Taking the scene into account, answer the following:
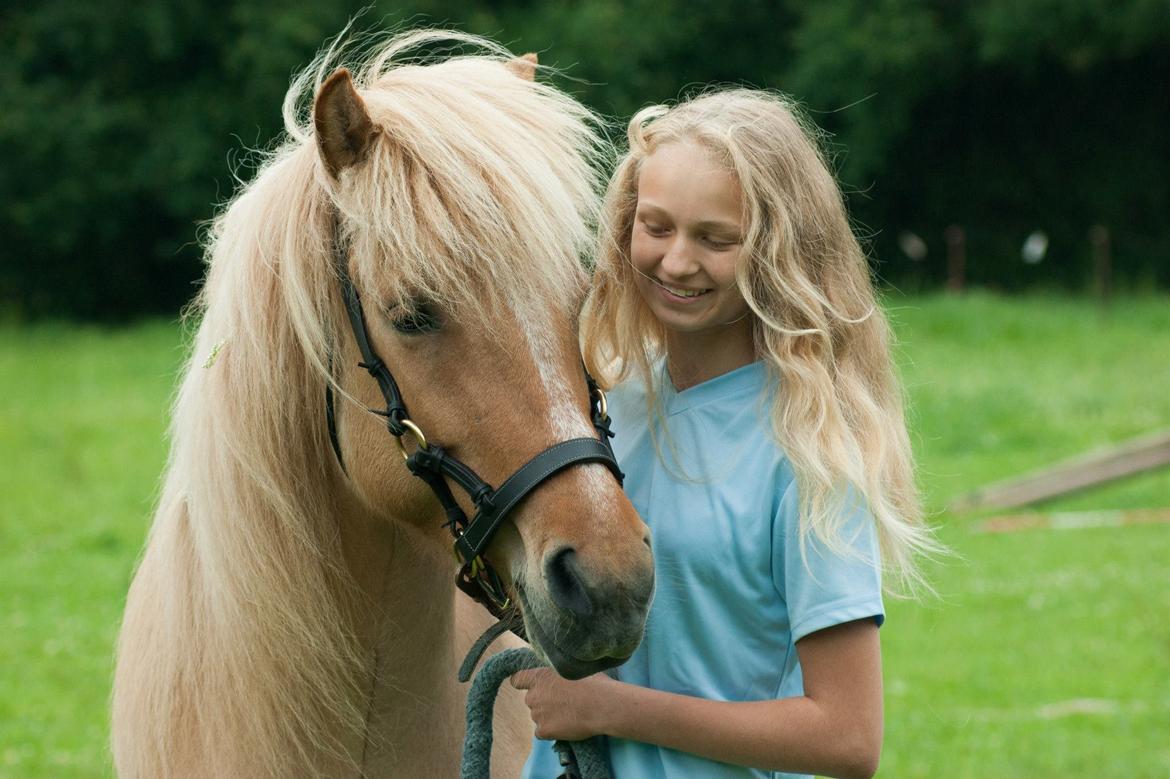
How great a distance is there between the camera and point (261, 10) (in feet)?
67.9

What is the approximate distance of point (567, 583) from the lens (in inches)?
72.4

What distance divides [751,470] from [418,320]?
22.3 inches

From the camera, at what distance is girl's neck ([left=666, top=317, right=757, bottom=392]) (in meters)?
2.14

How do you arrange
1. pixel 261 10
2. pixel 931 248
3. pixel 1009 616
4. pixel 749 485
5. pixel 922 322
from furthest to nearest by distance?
1. pixel 931 248
2. pixel 261 10
3. pixel 922 322
4. pixel 1009 616
5. pixel 749 485

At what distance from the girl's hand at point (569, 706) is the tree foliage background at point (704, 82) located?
18043mm

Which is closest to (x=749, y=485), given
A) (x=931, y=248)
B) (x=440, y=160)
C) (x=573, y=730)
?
(x=573, y=730)

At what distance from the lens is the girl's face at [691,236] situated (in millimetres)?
2037

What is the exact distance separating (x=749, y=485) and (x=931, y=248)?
2325 cm

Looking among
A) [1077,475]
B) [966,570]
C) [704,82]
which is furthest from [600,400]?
[704,82]

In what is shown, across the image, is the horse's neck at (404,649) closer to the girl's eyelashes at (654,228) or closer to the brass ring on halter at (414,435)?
the brass ring on halter at (414,435)

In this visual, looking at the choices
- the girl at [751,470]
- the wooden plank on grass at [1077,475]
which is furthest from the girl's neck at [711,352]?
the wooden plank on grass at [1077,475]

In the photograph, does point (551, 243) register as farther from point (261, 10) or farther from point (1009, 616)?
point (261, 10)

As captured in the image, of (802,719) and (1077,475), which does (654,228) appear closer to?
(802,719)

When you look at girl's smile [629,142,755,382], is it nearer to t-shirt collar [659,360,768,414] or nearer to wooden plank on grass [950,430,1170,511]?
t-shirt collar [659,360,768,414]
